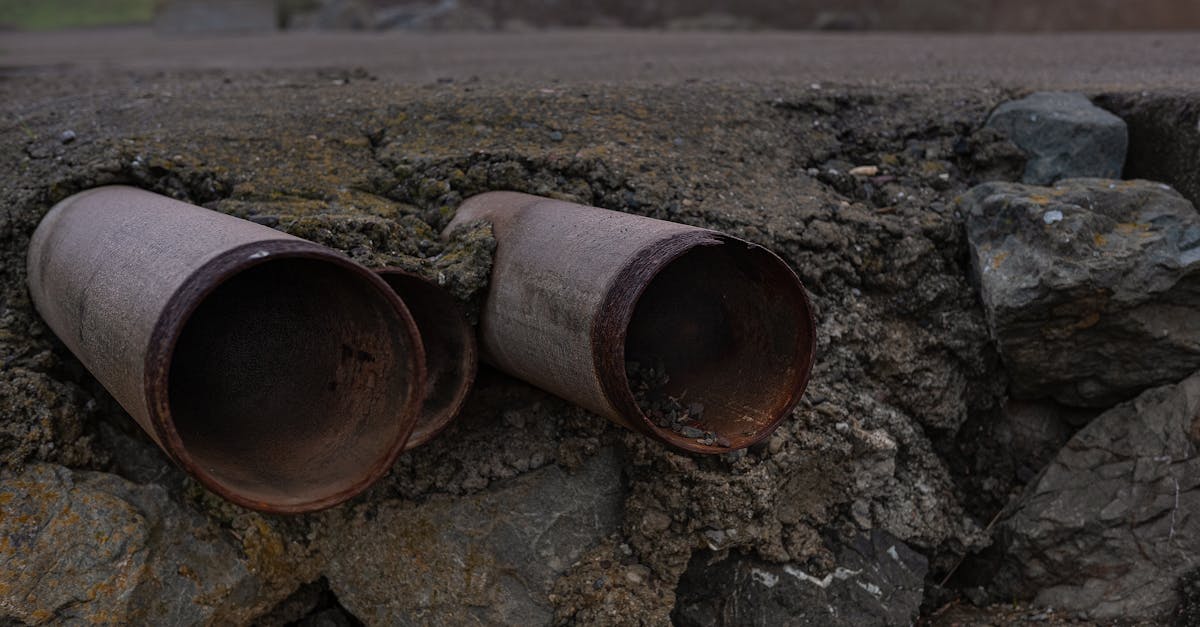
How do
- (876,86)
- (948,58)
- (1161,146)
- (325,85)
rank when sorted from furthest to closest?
(948,58) < (325,85) < (876,86) < (1161,146)

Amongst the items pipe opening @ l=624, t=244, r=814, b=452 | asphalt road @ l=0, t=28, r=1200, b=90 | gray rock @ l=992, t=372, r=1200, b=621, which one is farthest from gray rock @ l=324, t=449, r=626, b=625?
asphalt road @ l=0, t=28, r=1200, b=90

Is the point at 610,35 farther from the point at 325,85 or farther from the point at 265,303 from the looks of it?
the point at 265,303

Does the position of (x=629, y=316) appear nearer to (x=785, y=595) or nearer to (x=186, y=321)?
(x=186, y=321)

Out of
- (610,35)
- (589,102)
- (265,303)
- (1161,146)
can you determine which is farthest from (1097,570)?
(610,35)

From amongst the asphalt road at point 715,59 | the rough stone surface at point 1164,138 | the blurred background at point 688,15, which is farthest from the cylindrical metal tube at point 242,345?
the blurred background at point 688,15

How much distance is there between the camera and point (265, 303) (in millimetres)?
2381

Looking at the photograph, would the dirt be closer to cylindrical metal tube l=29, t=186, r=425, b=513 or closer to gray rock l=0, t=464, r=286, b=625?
gray rock l=0, t=464, r=286, b=625

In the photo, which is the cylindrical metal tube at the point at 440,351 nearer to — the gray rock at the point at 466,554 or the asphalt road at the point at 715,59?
the gray rock at the point at 466,554

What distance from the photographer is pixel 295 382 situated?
7.78ft

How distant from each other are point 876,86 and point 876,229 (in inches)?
45.0

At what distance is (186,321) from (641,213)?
1484mm

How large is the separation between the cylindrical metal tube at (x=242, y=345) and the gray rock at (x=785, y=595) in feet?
3.83

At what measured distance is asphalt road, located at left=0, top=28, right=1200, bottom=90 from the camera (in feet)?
14.4

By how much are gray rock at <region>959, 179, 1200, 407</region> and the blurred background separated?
922cm
